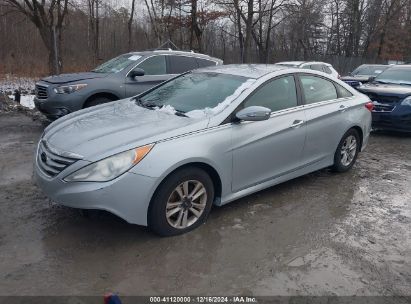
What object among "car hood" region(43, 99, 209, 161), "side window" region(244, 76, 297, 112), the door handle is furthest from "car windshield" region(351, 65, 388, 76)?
"car hood" region(43, 99, 209, 161)

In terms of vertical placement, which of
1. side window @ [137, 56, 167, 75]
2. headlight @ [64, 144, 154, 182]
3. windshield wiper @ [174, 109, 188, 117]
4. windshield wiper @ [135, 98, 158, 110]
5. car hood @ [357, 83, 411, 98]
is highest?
Answer: side window @ [137, 56, 167, 75]

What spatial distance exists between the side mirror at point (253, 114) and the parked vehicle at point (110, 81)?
4.65 meters

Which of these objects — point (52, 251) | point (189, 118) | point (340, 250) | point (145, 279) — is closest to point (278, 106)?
point (189, 118)

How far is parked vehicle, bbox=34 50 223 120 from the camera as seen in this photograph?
25.8 feet

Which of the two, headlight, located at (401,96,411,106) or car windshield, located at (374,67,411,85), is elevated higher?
car windshield, located at (374,67,411,85)

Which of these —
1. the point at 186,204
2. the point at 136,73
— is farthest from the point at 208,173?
the point at 136,73

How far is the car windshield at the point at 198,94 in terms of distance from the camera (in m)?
4.38

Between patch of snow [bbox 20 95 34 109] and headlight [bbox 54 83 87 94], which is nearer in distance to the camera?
headlight [bbox 54 83 87 94]

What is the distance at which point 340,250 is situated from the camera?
3.79 meters

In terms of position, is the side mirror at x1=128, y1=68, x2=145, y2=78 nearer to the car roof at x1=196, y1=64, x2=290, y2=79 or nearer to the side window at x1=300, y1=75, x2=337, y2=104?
the car roof at x1=196, y1=64, x2=290, y2=79

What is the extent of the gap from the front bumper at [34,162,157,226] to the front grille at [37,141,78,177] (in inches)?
2.9

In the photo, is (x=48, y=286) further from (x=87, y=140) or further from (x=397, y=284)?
(x=397, y=284)

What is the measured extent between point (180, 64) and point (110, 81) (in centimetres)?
174

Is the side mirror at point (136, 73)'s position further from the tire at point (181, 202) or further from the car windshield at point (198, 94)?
the tire at point (181, 202)
